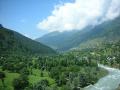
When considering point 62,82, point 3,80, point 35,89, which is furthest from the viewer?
point 62,82

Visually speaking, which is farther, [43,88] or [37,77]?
[37,77]

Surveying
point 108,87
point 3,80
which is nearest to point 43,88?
point 3,80

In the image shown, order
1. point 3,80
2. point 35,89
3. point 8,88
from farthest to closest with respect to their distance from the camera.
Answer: point 3,80 < point 8,88 < point 35,89

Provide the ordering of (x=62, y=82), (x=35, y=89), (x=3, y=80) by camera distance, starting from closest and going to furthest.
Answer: (x=35, y=89), (x=3, y=80), (x=62, y=82)

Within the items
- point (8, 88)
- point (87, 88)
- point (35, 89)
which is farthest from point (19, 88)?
point (87, 88)

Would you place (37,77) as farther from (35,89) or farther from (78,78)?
(35,89)

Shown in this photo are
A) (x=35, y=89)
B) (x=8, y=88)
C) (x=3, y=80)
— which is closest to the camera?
(x=35, y=89)

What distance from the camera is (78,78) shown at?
184625mm

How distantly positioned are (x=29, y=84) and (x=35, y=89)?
78.8ft

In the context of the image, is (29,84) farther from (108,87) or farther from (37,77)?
(108,87)

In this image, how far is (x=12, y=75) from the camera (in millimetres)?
191500

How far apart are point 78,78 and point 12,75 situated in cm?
5020

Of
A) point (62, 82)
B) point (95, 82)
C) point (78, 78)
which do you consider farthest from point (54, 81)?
point (95, 82)

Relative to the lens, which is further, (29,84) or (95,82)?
(95,82)
